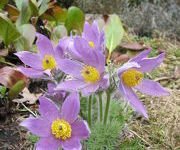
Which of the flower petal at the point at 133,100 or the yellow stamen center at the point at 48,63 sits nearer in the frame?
the flower petal at the point at 133,100

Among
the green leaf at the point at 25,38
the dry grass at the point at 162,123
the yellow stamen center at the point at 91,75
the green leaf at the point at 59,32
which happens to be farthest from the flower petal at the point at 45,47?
the green leaf at the point at 59,32

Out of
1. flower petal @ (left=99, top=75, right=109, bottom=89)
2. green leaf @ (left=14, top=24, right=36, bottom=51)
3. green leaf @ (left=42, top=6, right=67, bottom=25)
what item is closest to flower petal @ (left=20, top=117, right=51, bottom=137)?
flower petal @ (left=99, top=75, right=109, bottom=89)

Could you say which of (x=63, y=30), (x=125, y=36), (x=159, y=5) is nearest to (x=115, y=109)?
(x=63, y=30)

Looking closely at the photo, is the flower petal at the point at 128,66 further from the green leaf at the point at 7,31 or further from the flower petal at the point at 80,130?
the green leaf at the point at 7,31

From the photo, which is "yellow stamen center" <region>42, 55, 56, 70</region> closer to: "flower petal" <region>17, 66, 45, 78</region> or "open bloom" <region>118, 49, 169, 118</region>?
"flower petal" <region>17, 66, 45, 78</region>

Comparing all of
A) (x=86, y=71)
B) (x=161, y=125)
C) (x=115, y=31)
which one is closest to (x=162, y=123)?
(x=161, y=125)

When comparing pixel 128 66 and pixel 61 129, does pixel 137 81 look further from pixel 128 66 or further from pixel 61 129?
pixel 61 129
